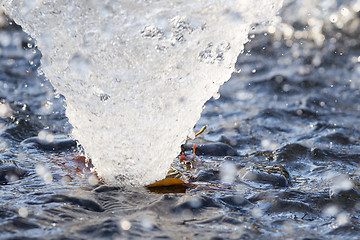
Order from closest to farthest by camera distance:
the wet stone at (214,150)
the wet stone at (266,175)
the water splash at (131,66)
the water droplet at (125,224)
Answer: the water droplet at (125,224) → the water splash at (131,66) → the wet stone at (266,175) → the wet stone at (214,150)

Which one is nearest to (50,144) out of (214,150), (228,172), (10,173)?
(10,173)

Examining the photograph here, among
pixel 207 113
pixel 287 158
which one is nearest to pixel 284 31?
pixel 207 113

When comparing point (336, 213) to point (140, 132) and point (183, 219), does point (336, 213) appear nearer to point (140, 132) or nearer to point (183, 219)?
point (183, 219)

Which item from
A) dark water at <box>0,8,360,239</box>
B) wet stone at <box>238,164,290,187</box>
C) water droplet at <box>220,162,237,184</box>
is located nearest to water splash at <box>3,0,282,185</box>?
dark water at <box>0,8,360,239</box>

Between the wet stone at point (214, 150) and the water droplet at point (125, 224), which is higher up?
the wet stone at point (214, 150)

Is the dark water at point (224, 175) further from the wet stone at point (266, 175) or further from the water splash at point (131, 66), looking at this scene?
the water splash at point (131, 66)

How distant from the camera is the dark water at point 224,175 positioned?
221 cm

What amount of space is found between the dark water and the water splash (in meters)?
0.25

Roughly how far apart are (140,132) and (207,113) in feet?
8.47

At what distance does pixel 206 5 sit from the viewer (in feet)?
8.78

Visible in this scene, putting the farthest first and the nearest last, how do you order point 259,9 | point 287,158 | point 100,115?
point 287,158, point 259,9, point 100,115

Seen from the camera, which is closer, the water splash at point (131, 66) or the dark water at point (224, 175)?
the dark water at point (224, 175)

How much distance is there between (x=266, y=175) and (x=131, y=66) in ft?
3.73

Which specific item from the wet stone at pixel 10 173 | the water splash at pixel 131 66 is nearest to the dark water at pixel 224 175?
the wet stone at pixel 10 173
